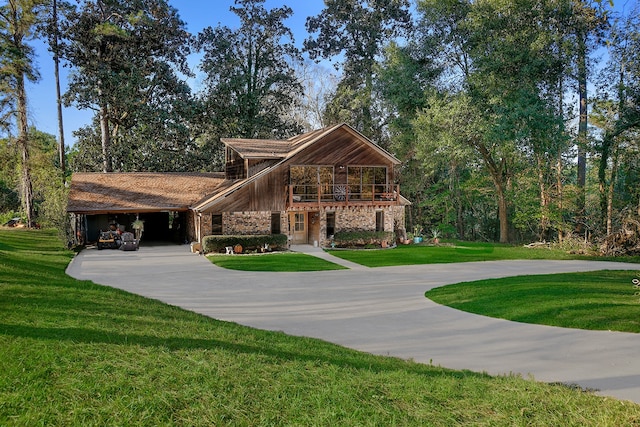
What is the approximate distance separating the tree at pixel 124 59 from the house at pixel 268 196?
6.82 meters

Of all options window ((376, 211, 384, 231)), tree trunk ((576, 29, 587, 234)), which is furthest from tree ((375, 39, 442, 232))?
tree trunk ((576, 29, 587, 234))

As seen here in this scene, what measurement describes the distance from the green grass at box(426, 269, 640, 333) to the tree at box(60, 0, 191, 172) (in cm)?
2701

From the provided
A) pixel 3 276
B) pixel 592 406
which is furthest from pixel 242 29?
pixel 592 406

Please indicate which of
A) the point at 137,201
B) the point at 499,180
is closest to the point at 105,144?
the point at 137,201

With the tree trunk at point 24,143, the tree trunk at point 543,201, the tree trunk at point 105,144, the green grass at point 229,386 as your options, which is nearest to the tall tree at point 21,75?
the tree trunk at point 24,143

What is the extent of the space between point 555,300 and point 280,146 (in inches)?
773

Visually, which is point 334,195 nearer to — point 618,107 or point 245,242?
point 245,242

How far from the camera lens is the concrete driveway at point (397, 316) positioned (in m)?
6.92

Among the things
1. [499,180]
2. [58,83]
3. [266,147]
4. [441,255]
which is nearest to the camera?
[441,255]

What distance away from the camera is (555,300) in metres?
10.8

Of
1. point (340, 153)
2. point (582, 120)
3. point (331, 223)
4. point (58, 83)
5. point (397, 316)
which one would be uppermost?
point (58, 83)

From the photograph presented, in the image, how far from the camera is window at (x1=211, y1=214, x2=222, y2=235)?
908 inches

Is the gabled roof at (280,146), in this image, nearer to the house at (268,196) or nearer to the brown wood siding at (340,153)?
the house at (268,196)

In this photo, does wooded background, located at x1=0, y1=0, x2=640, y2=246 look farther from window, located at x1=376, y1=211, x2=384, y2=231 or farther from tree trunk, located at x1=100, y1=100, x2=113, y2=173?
window, located at x1=376, y1=211, x2=384, y2=231
